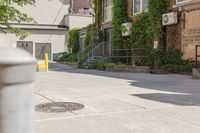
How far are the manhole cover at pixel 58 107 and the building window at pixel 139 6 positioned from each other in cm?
1684

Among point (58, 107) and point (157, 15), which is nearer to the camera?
point (58, 107)

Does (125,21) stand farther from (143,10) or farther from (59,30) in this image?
(59,30)

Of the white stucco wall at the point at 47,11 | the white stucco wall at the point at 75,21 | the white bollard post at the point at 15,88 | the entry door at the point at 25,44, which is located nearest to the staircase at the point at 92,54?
the white stucco wall at the point at 75,21

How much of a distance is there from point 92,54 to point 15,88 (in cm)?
2641

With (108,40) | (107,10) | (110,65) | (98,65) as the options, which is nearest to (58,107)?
(110,65)

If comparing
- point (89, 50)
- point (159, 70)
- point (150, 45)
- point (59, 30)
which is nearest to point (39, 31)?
point (59, 30)

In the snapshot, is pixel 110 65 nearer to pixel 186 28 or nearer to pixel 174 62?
pixel 174 62

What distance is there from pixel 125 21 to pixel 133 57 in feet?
10.2

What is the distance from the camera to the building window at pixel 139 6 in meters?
23.8

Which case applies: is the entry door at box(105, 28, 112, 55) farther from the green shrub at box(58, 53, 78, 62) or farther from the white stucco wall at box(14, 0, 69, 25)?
the white stucco wall at box(14, 0, 69, 25)

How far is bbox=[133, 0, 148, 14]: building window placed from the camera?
2384 centimetres

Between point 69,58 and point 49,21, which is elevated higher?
point 49,21

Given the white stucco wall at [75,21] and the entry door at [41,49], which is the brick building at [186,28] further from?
the entry door at [41,49]

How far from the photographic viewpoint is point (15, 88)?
71.4 inches
